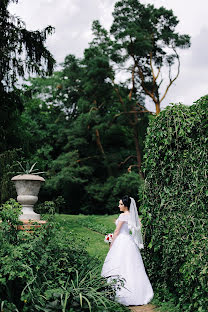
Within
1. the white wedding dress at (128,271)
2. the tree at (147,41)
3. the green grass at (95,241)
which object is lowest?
the green grass at (95,241)

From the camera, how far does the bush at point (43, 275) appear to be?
429cm

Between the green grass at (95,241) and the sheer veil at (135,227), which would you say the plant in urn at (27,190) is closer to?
the green grass at (95,241)

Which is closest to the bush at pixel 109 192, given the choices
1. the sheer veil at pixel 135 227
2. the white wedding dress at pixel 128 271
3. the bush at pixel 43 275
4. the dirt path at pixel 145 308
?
the sheer veil at pixel 135 227

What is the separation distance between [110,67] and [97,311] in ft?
69.2

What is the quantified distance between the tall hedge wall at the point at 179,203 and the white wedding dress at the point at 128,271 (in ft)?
1.06

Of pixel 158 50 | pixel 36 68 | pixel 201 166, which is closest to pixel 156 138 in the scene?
pixel 201 166

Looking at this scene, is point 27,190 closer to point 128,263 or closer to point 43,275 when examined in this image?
point 43,275

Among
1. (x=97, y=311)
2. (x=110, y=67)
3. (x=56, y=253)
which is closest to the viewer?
(x=97, y=311)

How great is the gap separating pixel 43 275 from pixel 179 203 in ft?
7.51

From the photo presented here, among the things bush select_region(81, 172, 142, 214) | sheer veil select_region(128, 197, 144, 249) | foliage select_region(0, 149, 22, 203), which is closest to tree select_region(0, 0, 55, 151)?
foliage select_region(0, 149, 22, 203)

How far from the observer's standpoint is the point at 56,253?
5.21m

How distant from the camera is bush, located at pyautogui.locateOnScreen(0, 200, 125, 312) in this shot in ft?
14.1

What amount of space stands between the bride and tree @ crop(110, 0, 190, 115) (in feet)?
59.8

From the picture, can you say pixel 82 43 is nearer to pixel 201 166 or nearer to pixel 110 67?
pixel 110 67
